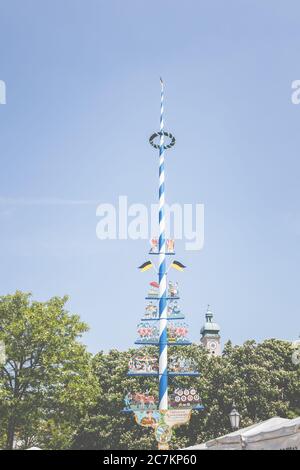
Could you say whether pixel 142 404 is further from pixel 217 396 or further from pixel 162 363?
pixel 217 396

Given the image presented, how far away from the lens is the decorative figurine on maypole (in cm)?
3488

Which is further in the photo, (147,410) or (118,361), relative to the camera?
(118,361)

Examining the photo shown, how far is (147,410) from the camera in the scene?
3506 centimetres

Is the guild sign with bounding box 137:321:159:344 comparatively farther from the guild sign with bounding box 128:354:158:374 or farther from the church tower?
the church tower

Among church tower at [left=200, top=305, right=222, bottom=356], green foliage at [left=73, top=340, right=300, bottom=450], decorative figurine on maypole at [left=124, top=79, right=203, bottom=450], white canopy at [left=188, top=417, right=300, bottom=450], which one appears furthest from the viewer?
church tower at [left=200, top=305, right=222, bottom=356]

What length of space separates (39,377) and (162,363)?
852 centimetres

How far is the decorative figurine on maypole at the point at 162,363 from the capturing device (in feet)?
114

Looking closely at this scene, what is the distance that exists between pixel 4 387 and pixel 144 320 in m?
10.2

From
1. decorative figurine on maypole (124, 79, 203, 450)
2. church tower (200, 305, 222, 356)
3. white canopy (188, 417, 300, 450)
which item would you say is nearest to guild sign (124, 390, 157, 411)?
decorative figurine on maypole (124, 79, 203, 450)

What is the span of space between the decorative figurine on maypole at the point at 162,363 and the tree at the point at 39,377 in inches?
195

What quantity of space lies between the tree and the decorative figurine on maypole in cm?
495
